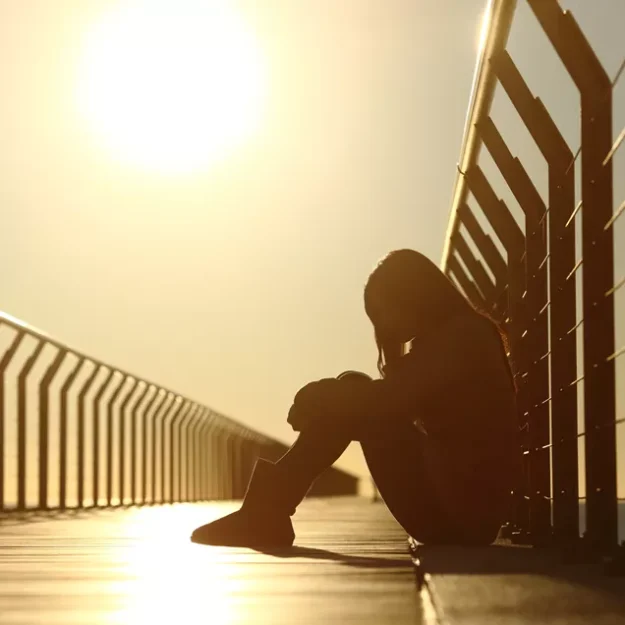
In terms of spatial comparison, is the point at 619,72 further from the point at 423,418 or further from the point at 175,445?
the point at 175,445

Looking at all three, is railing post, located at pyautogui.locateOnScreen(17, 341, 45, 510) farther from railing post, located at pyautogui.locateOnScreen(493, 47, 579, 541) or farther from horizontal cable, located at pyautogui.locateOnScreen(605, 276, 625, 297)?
horizontal cable, located at pyautogui.locateOnScreen(605, 276, 625, 297)

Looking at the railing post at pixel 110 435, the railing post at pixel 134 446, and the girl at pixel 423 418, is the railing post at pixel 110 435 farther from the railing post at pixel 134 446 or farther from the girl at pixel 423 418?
the girl at pixel 423 418

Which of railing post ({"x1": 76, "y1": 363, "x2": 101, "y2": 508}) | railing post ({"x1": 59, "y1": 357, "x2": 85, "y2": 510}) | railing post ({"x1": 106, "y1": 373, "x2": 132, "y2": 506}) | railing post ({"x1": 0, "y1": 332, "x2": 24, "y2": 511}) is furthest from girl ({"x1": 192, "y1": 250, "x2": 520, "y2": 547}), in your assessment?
railing post ({"x1": 106, "y1": 373, "x2": 132, "y2": 506})

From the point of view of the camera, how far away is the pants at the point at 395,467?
3.67m

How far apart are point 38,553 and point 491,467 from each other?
4.20 ft

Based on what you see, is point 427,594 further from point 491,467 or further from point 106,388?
point 106,388

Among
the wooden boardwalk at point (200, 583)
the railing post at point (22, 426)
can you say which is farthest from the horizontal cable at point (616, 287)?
the railing post at point (22, 426)

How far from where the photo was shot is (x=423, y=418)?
374 centimetres

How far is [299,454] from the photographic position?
3834 millimetres

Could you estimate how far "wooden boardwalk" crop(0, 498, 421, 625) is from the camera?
6.98ft

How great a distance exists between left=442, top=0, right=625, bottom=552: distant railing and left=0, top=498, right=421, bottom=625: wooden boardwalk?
43 cm

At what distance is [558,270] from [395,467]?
81 centimetres

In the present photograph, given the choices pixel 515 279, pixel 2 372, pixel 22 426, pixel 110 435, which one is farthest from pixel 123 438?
pixel 515 279

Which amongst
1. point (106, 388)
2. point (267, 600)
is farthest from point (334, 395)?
point (106, 388)
